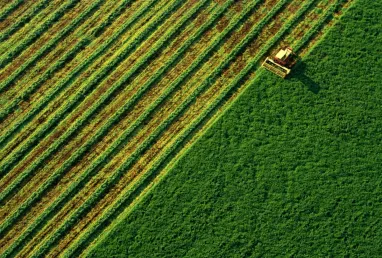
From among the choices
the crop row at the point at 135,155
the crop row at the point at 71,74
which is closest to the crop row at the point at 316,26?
the crop row at the point at 135,155

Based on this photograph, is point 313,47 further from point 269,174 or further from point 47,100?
point 47,100

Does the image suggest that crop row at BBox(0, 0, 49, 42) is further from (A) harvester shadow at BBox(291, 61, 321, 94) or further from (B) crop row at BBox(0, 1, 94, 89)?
(A) harvester shadow at BBox(291, 61, 321, 94)

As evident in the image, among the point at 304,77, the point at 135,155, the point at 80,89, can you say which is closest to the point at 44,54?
the point at 80,89

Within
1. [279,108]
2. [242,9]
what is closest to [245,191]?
[279,108]

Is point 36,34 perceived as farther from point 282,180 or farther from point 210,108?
point 282,180

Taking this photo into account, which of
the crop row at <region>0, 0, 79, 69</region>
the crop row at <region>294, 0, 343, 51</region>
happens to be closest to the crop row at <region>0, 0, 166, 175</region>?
the crop row at <region>0, 0, 79, 69</region>
